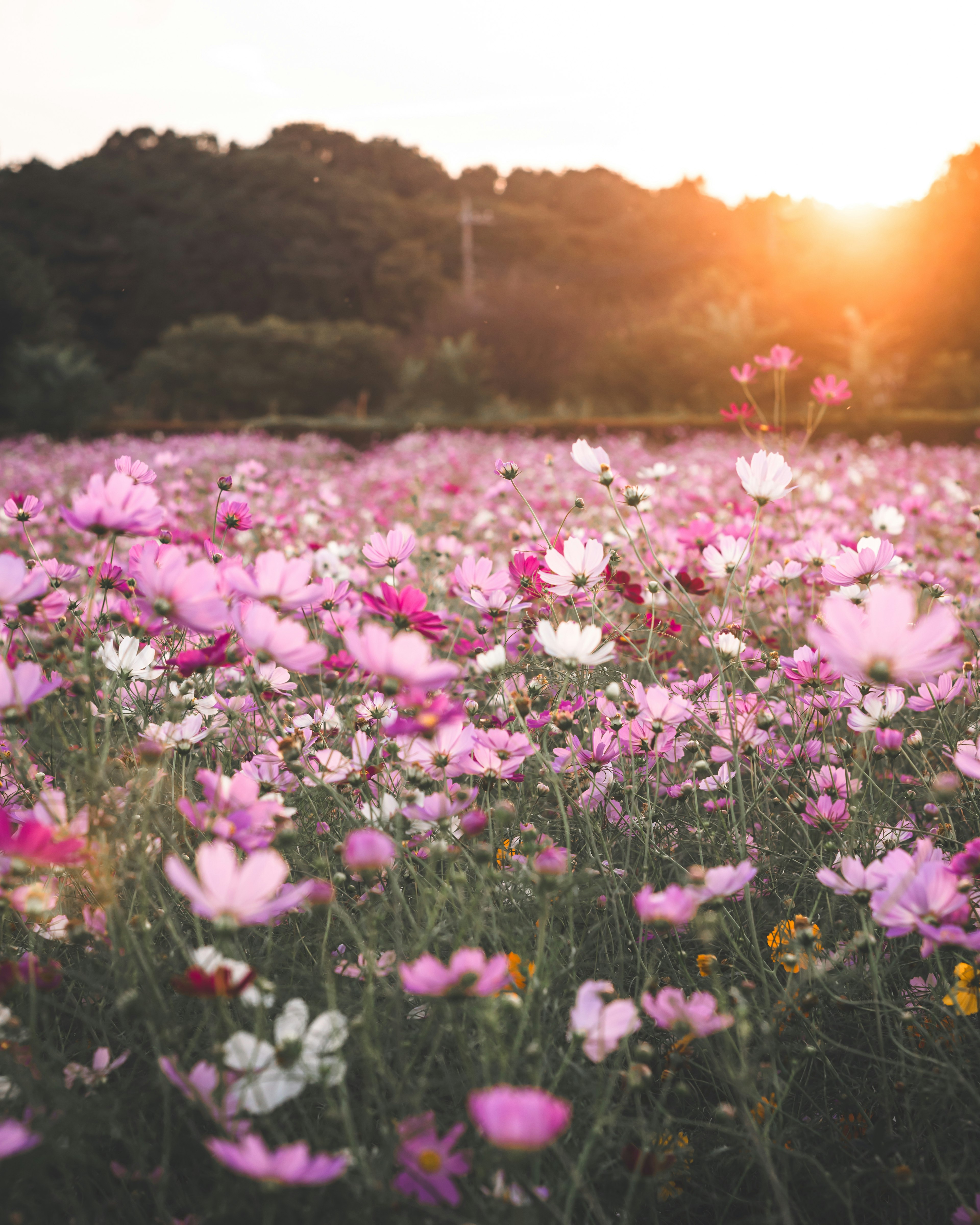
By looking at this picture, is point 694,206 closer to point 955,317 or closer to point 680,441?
point 955,317

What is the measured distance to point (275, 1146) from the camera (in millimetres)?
638

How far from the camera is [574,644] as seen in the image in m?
0.88

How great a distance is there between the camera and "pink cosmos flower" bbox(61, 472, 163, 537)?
0.71m

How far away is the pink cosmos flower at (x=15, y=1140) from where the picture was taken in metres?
0.52

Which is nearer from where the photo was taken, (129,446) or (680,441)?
(129,446)

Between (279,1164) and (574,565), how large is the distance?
0.71 m

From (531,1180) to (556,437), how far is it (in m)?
9.36

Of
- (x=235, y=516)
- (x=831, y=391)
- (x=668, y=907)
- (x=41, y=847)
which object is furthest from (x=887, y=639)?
(x=831, y=391)

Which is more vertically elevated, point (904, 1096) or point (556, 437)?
point (556, 437)

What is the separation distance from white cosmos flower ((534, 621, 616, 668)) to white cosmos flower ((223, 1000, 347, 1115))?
41 centimetres

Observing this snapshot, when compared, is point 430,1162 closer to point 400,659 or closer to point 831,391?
point 400,659

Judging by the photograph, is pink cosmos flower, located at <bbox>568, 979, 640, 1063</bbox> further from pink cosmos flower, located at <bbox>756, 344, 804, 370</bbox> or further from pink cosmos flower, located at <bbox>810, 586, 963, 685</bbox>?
pink cosmos flower, located at <bbox>756, 344, 804, 370</bbox>

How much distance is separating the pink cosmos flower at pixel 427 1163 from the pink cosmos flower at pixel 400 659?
0.99 ft

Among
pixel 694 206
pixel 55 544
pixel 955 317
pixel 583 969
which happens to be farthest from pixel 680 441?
pixel 694 206
